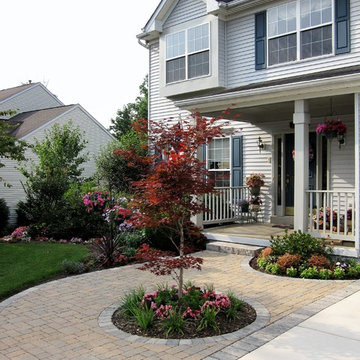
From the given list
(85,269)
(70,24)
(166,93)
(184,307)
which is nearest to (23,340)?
(184,307)

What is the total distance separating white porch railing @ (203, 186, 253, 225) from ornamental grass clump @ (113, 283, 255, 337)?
5409 millimetres

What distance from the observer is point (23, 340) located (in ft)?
14.4

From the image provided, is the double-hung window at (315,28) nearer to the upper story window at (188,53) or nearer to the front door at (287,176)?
the front door at (287,176)

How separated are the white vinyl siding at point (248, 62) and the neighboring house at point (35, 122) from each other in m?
8.62

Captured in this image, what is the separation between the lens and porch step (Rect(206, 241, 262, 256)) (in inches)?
343

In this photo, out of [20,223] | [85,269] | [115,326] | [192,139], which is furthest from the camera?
[20,223]

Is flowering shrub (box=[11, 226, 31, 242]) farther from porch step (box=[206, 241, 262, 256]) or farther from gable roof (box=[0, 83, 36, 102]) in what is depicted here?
gable roof (box=[0, 83, 36, 102])

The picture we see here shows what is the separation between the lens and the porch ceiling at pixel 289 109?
849 cm

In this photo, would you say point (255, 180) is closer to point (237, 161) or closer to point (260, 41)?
point (237, 161)

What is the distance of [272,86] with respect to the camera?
27.2ft

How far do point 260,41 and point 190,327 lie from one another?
9538mm

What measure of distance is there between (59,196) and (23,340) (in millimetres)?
8722

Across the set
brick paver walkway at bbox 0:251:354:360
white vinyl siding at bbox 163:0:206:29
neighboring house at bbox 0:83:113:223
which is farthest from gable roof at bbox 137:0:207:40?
brick paver walkway at bbox 0:251:354:360

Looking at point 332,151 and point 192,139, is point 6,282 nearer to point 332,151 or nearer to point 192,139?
point 192,139
